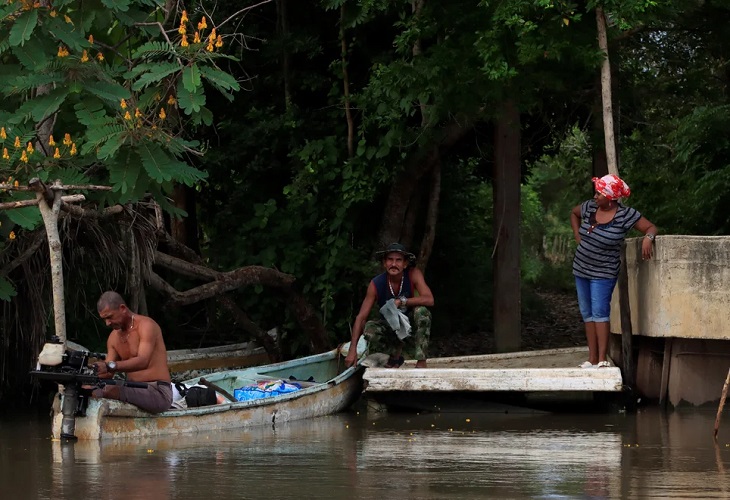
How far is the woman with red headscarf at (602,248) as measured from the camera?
11672mm

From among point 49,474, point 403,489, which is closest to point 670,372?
point 403,489

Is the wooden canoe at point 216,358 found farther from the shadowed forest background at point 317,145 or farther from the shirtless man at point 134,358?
the shirtless man at point 134,358

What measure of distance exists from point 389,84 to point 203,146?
140 inches

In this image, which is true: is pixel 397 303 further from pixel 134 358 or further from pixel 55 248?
pixel 55 248

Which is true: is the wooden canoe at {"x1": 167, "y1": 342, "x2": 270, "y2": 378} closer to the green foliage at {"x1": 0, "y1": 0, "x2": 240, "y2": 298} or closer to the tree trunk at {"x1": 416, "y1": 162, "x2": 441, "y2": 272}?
the tree trunk at {"x1": 416, "y1": 162, "x2": 441, "y2": 272}

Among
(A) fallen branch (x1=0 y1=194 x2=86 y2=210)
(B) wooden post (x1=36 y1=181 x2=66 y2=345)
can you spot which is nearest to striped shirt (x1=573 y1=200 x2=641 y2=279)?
(A) fallen branch (x1=0 y1=194 x2=86 y2=210)

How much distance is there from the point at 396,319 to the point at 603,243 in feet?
7.22

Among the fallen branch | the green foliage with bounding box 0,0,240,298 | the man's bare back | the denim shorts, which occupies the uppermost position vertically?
the green foliage with bounding box 0,0,240,298

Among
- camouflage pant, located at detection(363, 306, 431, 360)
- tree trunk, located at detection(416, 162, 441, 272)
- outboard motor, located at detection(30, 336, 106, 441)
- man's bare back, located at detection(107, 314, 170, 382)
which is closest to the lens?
outboard motor, located at detection(30, 336, 106, 441)

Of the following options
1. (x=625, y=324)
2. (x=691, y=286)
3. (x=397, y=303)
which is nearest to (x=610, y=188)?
(x=691, y=286)

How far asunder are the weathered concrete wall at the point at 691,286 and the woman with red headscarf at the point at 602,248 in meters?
0.22

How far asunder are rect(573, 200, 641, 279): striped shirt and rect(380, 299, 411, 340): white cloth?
6.00 feet

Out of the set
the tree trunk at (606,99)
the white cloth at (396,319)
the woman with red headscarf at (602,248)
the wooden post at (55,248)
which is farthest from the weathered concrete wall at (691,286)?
the wooden post at (55,248)

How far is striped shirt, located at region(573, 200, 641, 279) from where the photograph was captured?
11758 mm
